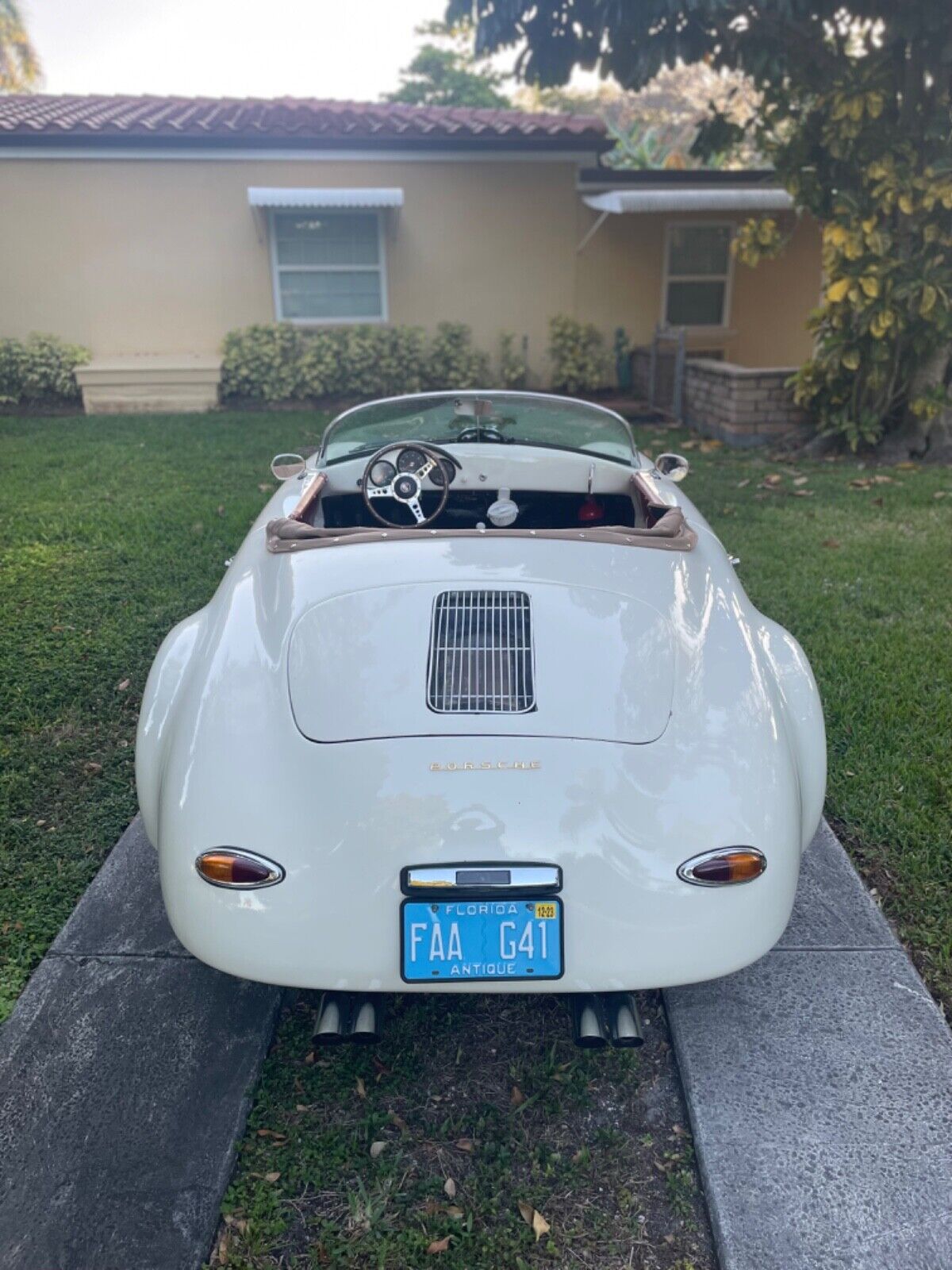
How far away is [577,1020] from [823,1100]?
0.56m

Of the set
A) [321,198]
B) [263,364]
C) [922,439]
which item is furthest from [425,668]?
[321,198]

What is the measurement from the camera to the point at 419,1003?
2318 mm

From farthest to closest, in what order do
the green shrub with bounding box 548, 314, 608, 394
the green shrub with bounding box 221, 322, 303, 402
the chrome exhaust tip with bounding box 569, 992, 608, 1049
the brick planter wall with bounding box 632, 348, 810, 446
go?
the green shrub with bounding box 548, 314, 608, 394, the green shrub with bounding box 221, 322, 303, 402, the brick planter wall with bounding box 632, 348, 810, 446, the chrome exhaust tip with bounding box 569, 992, 608, 1049

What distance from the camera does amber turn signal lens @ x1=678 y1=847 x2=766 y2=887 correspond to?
1856 millimetres

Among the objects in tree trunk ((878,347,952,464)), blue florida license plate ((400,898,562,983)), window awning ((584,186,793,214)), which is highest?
window awning ((584,186,793,214))

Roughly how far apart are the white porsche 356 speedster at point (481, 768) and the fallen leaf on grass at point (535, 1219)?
0.37 meters

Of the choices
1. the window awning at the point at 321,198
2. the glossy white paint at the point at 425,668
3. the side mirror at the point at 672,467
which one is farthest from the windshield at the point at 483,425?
the window awning at the point at 321,198

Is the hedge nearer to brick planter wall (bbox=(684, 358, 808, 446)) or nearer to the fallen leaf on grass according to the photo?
brick planter wall (bbox=(684, 358, 808, 446))

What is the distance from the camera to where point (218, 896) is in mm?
1876

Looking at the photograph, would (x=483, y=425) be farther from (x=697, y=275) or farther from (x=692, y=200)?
(x=697, y=275)

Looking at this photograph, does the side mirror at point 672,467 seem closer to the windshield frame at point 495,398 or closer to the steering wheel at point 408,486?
the windshield frame at point 495,398

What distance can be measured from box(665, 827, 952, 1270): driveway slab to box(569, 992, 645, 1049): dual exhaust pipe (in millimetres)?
199

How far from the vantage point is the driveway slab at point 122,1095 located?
1736 millimetres

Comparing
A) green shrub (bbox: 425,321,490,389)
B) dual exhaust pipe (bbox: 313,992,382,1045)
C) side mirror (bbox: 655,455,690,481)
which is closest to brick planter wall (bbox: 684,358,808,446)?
green shrub (bbox: 425,321,490,389)
